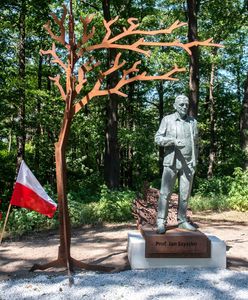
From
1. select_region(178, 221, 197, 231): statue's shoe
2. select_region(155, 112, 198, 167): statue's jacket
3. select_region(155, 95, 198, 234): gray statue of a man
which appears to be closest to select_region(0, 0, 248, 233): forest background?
select_region(178, 221, 197, 231): statue's shoe

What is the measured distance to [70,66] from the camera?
5504 mm

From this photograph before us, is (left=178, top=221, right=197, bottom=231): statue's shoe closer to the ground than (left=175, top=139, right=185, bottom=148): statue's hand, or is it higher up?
closer to the ground

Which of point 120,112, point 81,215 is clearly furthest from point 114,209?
point 120,112

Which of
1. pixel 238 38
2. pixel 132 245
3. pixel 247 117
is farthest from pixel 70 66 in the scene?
pixel 238 38

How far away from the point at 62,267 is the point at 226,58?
22.0 metres

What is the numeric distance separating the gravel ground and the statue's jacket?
1.70 metres

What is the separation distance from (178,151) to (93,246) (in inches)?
118

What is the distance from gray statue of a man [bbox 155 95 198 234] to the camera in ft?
19.9

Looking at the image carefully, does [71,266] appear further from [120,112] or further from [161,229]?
[120,112]

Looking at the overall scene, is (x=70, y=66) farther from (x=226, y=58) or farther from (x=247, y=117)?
(x=226, y=58)

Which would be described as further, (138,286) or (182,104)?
(182,104)

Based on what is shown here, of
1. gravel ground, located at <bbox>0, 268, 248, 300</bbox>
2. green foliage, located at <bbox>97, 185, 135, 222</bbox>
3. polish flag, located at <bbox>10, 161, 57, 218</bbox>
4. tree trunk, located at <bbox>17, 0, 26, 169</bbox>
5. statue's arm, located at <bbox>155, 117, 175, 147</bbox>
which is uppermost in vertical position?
tree trunk, located at <bbox>17, 0, 26, 169</bbox>

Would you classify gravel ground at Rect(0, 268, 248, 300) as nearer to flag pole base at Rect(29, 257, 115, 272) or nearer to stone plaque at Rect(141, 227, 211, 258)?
flag pole base at Rect(29, 257, 115, 272)

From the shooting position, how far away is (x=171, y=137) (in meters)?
6.10
